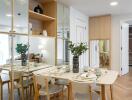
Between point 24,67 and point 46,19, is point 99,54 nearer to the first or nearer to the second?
point 46,19

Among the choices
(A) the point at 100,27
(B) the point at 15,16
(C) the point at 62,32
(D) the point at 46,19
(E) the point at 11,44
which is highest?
(A) the point at 100,27

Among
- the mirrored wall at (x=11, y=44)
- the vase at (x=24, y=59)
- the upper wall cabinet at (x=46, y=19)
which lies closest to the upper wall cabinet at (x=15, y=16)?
the mirrored wall at (x=11, y=44)

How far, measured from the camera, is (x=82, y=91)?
91.4 inches

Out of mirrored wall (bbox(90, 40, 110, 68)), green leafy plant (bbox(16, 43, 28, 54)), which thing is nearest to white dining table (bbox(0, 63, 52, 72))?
green leafy plant (bbox(16, 43, 28, 54))

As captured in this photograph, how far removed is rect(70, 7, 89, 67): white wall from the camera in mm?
4967

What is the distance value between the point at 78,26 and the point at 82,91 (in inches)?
140

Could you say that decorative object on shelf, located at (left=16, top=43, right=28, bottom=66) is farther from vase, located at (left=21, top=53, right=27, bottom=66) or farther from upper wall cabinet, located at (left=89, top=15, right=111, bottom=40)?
upper wall cabinet, located at (left=89, top=15, right=111, bottom=40)

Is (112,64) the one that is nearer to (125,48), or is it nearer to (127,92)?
(125,48)

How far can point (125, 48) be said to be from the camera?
642 centimetres

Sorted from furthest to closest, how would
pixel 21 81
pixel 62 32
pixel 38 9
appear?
pixel 62 32, pixel 38 9, pixel 21 81

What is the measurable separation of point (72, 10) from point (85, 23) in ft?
4.55

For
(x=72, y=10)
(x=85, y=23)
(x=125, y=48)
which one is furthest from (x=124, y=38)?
(x=72, y=10)

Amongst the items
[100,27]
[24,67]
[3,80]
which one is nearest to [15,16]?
[24,67]

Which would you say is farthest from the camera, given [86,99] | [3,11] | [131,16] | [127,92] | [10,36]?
[131,16]
